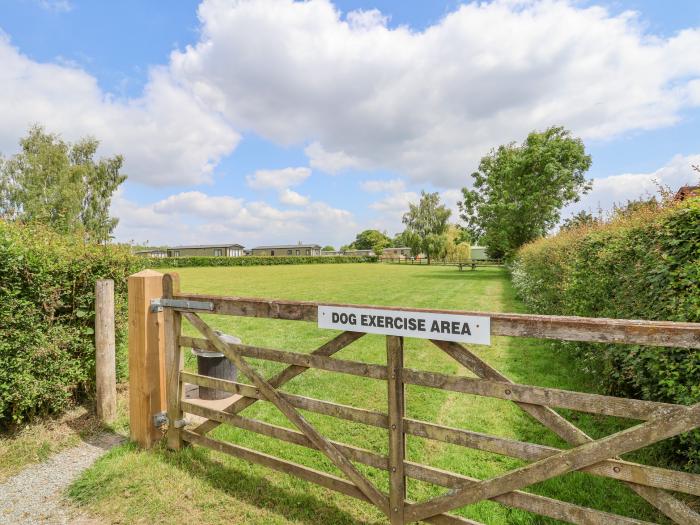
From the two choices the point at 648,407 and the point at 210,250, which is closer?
the point at 648,407

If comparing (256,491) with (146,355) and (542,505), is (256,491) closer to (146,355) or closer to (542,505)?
(146,355)

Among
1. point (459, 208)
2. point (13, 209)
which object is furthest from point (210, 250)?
point (459, 208)

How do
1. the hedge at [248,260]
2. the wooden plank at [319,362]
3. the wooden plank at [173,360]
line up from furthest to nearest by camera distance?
the hedge at [248,260] → the wooden plank at [173,360] → the wooden plank at [319,362]

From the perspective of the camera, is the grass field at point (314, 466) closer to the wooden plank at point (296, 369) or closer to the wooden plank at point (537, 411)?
the wooden plank at point (296, 369)

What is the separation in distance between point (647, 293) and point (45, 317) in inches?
264

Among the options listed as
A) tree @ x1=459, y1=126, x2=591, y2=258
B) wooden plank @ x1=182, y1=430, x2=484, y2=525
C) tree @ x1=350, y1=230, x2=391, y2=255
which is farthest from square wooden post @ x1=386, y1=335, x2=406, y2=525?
tree @ x1=350, y1=230, x2=391, y2=255

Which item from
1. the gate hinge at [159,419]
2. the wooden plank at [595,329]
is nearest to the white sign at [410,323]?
the wooden plank at [595,329]

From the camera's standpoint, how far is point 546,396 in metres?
2.19

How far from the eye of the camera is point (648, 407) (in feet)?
6.38

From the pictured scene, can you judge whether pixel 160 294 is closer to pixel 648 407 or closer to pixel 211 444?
pixel 211 444

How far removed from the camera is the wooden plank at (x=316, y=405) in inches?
109

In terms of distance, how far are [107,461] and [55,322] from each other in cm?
182

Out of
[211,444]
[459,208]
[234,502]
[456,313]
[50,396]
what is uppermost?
[459,208]

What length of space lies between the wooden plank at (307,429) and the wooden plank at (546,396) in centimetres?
93
